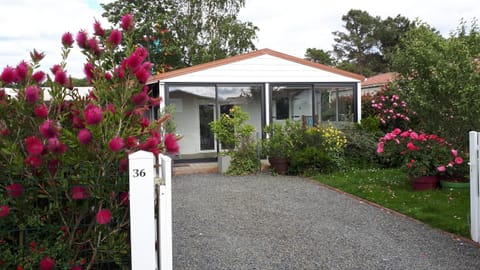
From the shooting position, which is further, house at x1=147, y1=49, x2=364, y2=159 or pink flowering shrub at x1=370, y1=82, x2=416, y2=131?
pink flowering shrub at x1=370, y1=82, x2=416, y2=131

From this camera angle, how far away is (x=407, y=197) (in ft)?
23.4

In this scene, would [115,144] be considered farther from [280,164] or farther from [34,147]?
[280,164]

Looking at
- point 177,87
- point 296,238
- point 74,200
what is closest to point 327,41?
point 177,87

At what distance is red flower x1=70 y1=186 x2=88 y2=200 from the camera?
2328mm

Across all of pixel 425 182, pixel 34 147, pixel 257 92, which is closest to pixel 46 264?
pixel 34 147

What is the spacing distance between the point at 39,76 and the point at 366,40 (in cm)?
3726

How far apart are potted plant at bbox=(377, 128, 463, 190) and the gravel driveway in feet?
4.65

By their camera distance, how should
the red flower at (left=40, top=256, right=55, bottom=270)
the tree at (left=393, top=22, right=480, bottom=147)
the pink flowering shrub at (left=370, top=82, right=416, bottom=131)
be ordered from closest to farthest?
1. the red flower at (left=40, top=256, right=55, bottom=270)
2. the tree at (left=393, top=22, right=480, bottom=147)
3. the pink flowering shrub at (left=370, top=82, right=416, bottom=131)

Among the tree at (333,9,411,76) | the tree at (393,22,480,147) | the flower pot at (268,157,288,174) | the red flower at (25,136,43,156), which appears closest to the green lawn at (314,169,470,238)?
the flower pot at (268,157,288,174)

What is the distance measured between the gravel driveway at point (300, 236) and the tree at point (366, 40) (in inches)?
1161

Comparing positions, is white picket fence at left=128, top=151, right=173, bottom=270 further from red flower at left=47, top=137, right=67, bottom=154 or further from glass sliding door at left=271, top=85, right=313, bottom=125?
glass sliding door at left=271, top=85, right=313, bottom=125

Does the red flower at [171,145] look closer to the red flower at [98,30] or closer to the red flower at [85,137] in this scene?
the red flower at [85,137]

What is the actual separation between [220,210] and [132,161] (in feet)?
14.6

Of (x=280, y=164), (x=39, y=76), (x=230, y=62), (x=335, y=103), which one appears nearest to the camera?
(x=39, y=76)
